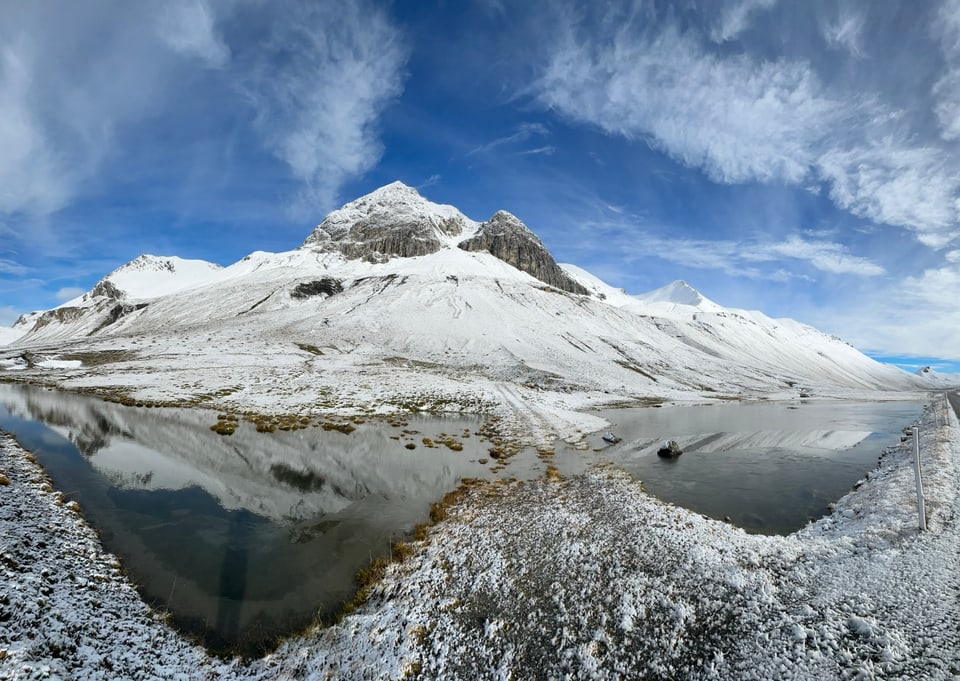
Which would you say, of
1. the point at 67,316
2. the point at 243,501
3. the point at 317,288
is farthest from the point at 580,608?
the point at 67,316

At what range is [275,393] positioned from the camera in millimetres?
42844

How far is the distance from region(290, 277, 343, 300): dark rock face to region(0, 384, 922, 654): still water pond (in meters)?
103

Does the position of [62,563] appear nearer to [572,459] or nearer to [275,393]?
[572,459]

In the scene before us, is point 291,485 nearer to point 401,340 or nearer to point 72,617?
point 72,617

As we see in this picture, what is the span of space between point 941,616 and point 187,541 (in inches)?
737

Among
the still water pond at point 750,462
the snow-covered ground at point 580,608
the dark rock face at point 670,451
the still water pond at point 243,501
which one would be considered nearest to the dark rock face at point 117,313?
the still water pond at point 243,501

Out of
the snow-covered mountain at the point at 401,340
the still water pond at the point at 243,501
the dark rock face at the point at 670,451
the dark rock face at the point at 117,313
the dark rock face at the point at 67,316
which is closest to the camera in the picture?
the still water pond at the point at 243,501

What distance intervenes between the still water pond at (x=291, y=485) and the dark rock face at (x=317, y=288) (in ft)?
339

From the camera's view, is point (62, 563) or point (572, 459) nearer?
point (62, 563)

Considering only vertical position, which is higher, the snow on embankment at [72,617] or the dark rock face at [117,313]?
the dark rock face at [117,313]

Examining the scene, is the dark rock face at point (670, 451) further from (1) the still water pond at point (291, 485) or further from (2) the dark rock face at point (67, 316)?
(2) the dark rock face at point (67, 316)

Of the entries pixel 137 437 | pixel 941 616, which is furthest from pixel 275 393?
pixel 941 616

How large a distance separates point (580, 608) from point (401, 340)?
8646 cm

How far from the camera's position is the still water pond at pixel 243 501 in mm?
9555
